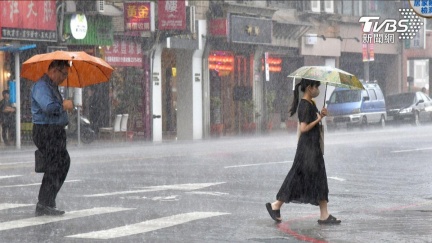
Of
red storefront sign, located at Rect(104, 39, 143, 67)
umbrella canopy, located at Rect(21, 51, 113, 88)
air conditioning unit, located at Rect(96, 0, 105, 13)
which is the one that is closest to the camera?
umbrella canopy, located at Rect(21, 51, 113, 88)

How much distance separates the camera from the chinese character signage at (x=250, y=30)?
155ft

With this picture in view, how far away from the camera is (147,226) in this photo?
1233cm

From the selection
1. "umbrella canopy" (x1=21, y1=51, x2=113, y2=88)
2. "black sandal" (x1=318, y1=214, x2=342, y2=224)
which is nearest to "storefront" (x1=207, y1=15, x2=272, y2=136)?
"umbrella canopy" (x1=21, y1=51, x2=113, y2=88)

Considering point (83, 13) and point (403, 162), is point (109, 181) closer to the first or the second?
point (403, 162)

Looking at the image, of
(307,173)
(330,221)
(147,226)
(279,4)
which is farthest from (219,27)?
(147,226)

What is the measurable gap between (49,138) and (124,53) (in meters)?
28.8

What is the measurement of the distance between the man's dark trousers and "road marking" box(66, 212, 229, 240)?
1327 millimetres

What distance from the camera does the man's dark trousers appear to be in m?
13.4

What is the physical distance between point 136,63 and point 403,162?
770 inches

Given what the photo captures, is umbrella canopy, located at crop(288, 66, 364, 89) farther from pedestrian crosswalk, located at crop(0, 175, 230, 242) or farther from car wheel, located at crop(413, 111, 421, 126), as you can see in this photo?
car wheel, located at crop(413, 111, 421, 126)

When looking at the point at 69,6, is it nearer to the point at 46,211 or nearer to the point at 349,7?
the point at 349,7

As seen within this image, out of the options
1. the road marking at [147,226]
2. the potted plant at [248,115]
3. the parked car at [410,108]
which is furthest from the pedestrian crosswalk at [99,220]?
the parked car at [410,108]

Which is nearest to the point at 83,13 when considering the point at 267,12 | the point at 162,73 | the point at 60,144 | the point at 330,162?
the point at 162,73

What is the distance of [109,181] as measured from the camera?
19.0 meters
